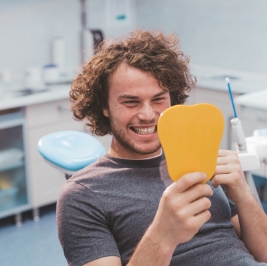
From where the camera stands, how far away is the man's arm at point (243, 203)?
1.53 meters

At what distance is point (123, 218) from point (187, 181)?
18.4 inches

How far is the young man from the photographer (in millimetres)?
1562

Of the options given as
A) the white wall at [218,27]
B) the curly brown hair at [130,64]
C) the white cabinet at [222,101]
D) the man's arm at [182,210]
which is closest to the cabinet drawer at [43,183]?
the white cabinet at [222,101]

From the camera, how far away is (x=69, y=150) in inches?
80.4

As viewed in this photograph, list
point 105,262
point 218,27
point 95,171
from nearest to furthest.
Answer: point 105,262 < point 95,171 < point 218,27

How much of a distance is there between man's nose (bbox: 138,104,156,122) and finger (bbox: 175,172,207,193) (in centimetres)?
44

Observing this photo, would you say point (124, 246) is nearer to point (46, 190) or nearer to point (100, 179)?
point (100, 179)

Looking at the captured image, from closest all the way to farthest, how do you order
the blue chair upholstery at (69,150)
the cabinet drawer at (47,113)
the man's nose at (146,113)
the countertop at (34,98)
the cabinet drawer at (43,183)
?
the man's nose at (146,113)
the blue chair upholstery at (69,150)
the countertop at (34,98)
the cabinet drawer at (47,113)
the cabinet drawer at (43,183)

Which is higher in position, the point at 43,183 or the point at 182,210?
the point at 182,210

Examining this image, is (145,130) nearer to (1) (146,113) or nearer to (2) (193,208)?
(1) (146,113)

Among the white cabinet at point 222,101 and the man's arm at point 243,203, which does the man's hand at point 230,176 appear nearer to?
the man's arm at point 243,203

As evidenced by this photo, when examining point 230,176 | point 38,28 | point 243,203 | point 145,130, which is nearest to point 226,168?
point 230,176

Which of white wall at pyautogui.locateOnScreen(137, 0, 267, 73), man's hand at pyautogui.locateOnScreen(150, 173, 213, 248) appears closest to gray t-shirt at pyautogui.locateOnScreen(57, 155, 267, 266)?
man's hand at pyautogui.locateOnScreen(150, 173, 213, 248)

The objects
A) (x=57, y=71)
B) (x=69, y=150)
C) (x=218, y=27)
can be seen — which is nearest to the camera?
(x=69, y=150)
